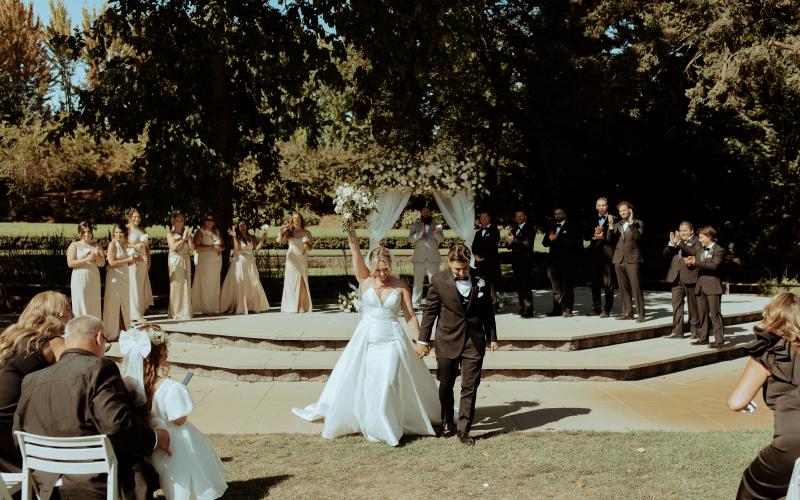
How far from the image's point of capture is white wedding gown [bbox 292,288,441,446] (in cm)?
758

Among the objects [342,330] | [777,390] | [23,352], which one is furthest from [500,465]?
[342,330]

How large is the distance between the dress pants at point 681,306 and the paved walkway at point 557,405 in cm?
152

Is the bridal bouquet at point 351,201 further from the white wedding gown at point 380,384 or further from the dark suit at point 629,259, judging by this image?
the white wedding gown at point 380,384

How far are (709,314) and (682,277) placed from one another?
30.0 inches

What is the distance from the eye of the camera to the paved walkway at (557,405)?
8.24 m

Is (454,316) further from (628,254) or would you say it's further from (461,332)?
(628,254)

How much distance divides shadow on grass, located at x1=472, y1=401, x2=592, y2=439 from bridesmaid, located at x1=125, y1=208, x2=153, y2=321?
7375 millimetres

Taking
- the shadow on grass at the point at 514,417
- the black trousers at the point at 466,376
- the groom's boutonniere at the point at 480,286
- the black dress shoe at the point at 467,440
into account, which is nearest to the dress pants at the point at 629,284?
the shadow on grass at the point at 514,417

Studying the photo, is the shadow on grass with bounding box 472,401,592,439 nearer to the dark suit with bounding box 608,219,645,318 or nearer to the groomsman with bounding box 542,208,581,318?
the dark suit with bounding box 608,219,645,318

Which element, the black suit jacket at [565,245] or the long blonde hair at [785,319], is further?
the black suit jacket at [565,245]

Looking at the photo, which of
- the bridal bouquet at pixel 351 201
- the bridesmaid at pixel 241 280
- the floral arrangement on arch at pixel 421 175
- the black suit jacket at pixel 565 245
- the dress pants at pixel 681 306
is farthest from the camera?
the bridesmaid at pixel 241 280

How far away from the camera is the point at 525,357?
11.2 m

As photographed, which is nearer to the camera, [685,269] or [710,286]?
[710,286]

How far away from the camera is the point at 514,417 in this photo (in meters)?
8.61
